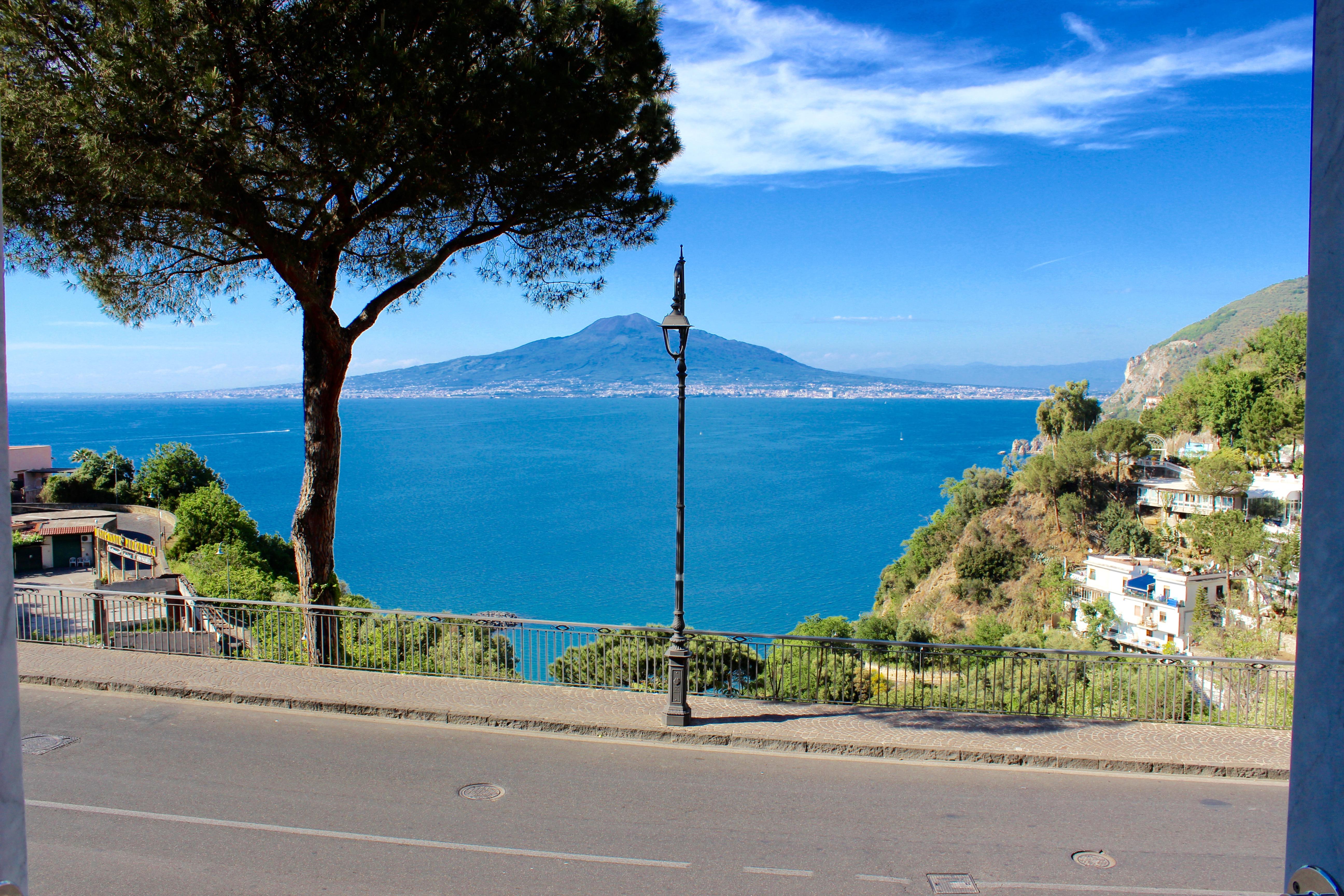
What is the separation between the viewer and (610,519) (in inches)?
3644

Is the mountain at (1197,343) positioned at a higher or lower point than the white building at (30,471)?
higher

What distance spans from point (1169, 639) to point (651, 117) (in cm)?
4420

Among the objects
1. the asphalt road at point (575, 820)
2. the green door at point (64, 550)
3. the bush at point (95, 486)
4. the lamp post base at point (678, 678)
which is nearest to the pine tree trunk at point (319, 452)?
the asphalt road at point (575, 820)

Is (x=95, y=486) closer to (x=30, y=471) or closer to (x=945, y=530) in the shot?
(x=30, y=471)

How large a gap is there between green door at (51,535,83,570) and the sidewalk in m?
29.5

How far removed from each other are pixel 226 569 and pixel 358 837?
22.9m

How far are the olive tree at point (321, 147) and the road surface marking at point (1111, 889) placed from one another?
892 centimetres

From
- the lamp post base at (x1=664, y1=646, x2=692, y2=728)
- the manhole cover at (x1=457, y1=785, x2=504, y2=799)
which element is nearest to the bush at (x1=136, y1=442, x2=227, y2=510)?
the lamp post base at (x1=664, y1=646, x2=692, y2=728)

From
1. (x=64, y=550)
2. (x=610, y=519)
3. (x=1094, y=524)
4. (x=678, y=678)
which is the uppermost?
(x=678, y=678)

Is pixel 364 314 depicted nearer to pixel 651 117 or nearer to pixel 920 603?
pixel 651 117

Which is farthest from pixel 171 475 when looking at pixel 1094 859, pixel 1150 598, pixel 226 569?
pixel 1150 598

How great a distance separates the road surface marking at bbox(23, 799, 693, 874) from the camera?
6.00 metres

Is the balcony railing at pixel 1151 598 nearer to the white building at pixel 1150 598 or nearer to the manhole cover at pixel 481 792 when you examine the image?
the white building at pixel 1150 598

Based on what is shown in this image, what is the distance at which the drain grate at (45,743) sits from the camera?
7.83m
